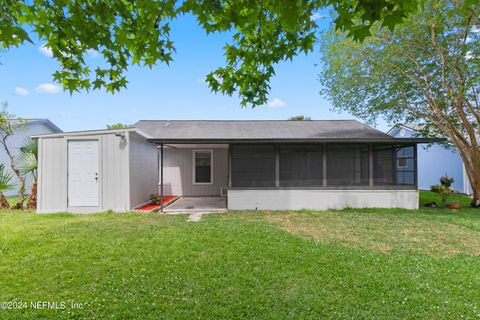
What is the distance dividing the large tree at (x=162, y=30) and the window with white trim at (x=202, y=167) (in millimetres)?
8426

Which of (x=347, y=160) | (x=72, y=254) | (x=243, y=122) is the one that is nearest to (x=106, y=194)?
(x=72, y=254)

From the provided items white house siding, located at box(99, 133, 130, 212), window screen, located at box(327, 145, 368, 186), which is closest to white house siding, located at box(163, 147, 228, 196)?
white house siding, located at box(99, 133, 130, 212)

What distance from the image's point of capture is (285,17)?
7.80 feet

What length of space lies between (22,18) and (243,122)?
382 inches

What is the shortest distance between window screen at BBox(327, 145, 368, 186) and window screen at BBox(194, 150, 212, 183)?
19.0 feet

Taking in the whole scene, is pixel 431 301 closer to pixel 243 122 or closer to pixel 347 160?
pixel 347 160

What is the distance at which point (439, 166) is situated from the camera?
15594 mm

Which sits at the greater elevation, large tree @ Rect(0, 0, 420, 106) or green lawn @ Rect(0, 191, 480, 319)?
large tree @ Rect(0, 0, 420, 106)

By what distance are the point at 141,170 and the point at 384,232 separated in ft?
25.4

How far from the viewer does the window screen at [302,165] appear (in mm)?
8477

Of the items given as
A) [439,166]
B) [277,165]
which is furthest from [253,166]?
[439,166]

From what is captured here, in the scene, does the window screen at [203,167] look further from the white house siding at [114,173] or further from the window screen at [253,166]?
the white house siding at [114,173]

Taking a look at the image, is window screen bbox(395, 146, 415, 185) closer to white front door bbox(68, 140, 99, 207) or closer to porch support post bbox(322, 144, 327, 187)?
porch support post bbox(322, 144, 327, 187)

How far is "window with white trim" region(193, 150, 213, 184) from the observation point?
39.4 feet
